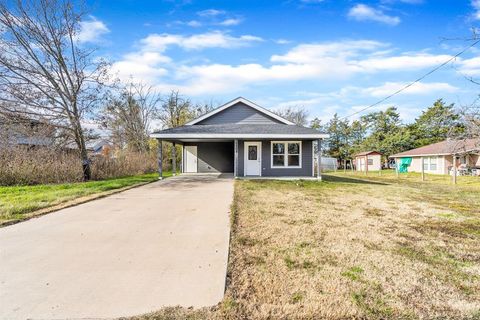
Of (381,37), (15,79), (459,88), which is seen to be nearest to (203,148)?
(15,79)

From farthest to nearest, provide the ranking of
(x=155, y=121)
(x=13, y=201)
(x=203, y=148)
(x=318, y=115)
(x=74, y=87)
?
1. (x=318, y=115)
2. (x=155, y=121)
3. (x=203, y=148)
4. (x=74, y=87)
5. (x=13, y=201)

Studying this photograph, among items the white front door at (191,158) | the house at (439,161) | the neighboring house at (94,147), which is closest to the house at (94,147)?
the neighboring house at (94,147)

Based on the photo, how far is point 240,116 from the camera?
16.4 meters

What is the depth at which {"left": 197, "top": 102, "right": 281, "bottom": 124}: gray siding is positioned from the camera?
1639cm

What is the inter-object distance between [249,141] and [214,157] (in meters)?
4.31

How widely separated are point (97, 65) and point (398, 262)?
16627 millimetres

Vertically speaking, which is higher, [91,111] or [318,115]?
[318,115]

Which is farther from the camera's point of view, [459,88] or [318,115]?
[318,115]

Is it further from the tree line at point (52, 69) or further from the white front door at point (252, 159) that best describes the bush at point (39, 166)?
the white front door at point (252, 159)

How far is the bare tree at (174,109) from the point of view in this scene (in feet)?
102

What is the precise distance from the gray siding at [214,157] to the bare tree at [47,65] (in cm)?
695

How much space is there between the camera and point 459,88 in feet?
20.0

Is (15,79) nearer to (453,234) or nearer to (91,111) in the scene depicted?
(91,111)

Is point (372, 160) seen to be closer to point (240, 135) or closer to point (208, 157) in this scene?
point (208, 157)
